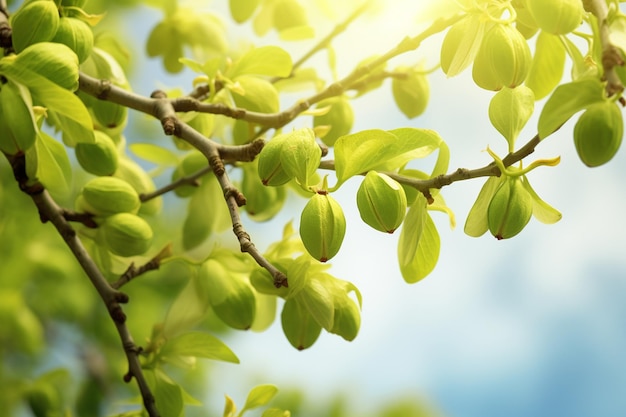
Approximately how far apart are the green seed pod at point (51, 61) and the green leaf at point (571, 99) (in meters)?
0.31

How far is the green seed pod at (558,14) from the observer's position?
45 cm

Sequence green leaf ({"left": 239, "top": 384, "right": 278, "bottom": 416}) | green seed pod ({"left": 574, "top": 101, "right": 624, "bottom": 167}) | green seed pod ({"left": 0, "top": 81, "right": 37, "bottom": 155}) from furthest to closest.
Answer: green leaf ({"left": 239, "top": 384, "right": 278, "bottom": 416}), green seed pod ({"left": 0, "top": 81, "right": 37, "bottom": 155}), green seed pod ({"left": 574, "top": 101, "right": 624, "bottom": 167})

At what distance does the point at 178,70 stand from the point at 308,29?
0.71 feet

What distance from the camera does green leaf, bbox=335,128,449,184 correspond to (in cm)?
50

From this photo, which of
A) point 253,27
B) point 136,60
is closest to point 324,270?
point 253,27

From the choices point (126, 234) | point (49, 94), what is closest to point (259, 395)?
point (126, 234)

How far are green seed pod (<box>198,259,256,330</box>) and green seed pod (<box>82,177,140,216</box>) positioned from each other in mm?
104

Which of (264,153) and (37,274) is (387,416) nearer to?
(37,274)

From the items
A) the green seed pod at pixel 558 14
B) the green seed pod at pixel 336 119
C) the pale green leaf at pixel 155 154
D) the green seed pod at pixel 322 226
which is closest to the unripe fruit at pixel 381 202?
the green seed pod at pixel 322 226

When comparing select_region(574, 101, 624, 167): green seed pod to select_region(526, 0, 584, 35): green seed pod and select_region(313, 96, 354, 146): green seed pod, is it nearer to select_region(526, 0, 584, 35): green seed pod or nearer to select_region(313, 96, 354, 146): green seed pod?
select_region(526, 0, 584, 35): green seed pod

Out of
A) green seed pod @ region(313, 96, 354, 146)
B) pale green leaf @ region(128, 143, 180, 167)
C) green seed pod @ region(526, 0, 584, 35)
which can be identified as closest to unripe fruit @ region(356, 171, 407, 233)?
green seed pod @ region(526, 0, 584, 35)

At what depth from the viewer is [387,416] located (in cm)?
179

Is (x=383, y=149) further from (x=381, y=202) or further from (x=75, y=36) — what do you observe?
(x=75, y=36)

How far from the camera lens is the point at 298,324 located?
1.97ft
